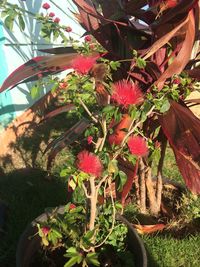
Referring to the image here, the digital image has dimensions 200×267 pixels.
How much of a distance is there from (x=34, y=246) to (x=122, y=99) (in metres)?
0.96

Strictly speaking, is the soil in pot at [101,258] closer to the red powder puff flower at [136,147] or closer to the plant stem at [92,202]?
the plant stem at [92,202]

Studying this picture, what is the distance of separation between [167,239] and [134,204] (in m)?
0.35

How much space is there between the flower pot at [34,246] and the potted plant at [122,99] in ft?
0.44

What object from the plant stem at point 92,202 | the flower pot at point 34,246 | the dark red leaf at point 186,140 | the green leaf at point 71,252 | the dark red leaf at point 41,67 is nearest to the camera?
the green leaf at point 71,252

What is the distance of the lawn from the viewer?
92.8 inches

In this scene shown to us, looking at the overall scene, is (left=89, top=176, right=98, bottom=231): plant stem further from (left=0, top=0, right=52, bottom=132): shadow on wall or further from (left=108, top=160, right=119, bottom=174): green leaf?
(left=0, top=0, right=52, bottom=132): shadow on wall

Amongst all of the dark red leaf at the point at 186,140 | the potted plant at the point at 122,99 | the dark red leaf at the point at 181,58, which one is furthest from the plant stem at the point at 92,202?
the dark red leaf at the point at 181,58

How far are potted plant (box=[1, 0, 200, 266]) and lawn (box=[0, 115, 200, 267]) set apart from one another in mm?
499

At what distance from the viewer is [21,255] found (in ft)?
6.11

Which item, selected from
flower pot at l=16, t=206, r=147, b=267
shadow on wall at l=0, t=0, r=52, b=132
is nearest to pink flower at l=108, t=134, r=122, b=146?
flower pot at l=16, t=206, r=147, b=267

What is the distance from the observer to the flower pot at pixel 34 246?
1.86m

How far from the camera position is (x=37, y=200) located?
110 inches

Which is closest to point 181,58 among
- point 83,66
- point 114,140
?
point 114,140

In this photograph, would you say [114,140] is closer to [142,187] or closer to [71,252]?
[71,252]
